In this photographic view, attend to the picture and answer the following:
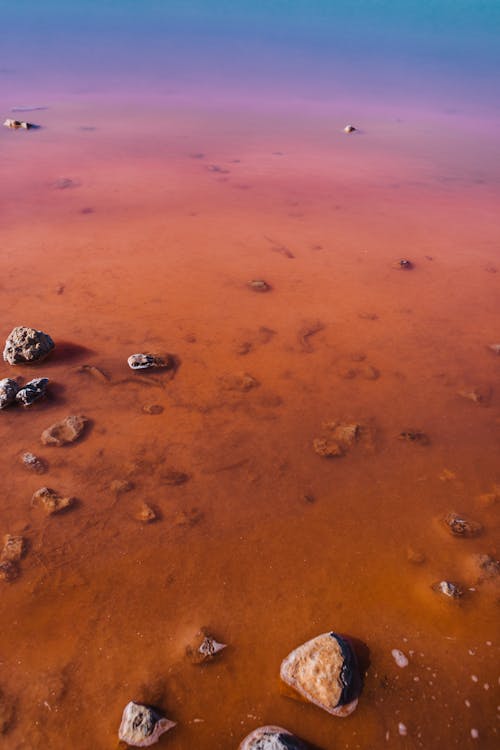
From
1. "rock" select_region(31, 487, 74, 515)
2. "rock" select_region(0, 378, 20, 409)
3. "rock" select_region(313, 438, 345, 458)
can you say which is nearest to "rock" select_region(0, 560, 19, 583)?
"rock" select_region(31, 487, 74, 515)

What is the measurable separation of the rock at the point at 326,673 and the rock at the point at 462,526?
115 centimetres

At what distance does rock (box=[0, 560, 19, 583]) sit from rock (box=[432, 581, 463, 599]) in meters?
2.47

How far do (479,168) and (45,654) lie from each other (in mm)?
11056

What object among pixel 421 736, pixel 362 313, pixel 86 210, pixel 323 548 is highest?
pixel 86 210

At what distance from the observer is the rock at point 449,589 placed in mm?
2818

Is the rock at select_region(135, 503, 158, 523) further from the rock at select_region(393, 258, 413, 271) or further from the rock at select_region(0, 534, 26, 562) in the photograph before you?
the rock at select_region(393, 258, 413, 271)

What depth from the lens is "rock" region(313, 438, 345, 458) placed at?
364 centimetres

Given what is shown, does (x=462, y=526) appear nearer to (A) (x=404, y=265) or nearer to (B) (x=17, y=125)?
(A) (x=404, y=265)

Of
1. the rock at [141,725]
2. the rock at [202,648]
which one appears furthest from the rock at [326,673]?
the rock at [141,725]

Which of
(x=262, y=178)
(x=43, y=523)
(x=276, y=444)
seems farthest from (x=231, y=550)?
(x=262, y=178)

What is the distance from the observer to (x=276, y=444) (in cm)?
371

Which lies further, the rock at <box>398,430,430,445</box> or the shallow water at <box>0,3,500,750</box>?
the rock at <box>398,430,430,445</box>

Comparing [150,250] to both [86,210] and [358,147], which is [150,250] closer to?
[86,210]

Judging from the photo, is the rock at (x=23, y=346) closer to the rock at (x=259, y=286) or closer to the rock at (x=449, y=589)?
the rock at (x=259, y=286)
